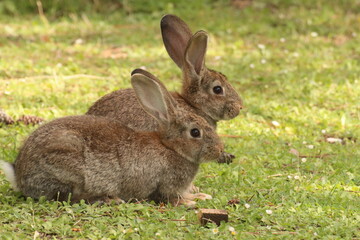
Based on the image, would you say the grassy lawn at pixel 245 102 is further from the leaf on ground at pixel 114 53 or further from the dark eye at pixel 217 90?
the dark eye at pixel 217 90

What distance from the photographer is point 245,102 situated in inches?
377

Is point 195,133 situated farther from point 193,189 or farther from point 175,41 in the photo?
point 175,41

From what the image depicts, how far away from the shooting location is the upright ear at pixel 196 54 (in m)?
7.21

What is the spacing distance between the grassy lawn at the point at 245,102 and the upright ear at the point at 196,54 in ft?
3.37

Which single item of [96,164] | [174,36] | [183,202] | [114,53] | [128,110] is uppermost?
[174,36]

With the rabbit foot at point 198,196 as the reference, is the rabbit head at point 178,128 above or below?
above

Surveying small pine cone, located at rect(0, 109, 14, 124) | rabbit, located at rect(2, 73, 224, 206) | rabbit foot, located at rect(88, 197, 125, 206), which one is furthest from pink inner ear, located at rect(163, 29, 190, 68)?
rabbit foot, located at rect(88, 197, 125, 206)

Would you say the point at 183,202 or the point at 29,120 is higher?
the point at 29,120

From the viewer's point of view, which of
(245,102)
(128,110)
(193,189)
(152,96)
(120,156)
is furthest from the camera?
(245,102)

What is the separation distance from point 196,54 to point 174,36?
16.9 inches

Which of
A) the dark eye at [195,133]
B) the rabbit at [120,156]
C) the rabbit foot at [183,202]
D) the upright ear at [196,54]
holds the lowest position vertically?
the rabbit foot at [183,202]

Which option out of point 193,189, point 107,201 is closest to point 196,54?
point 193,189

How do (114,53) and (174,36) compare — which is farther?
(114,53)

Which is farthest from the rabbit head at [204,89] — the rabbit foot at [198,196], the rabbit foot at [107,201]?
the rabbit foot at [107,201]
